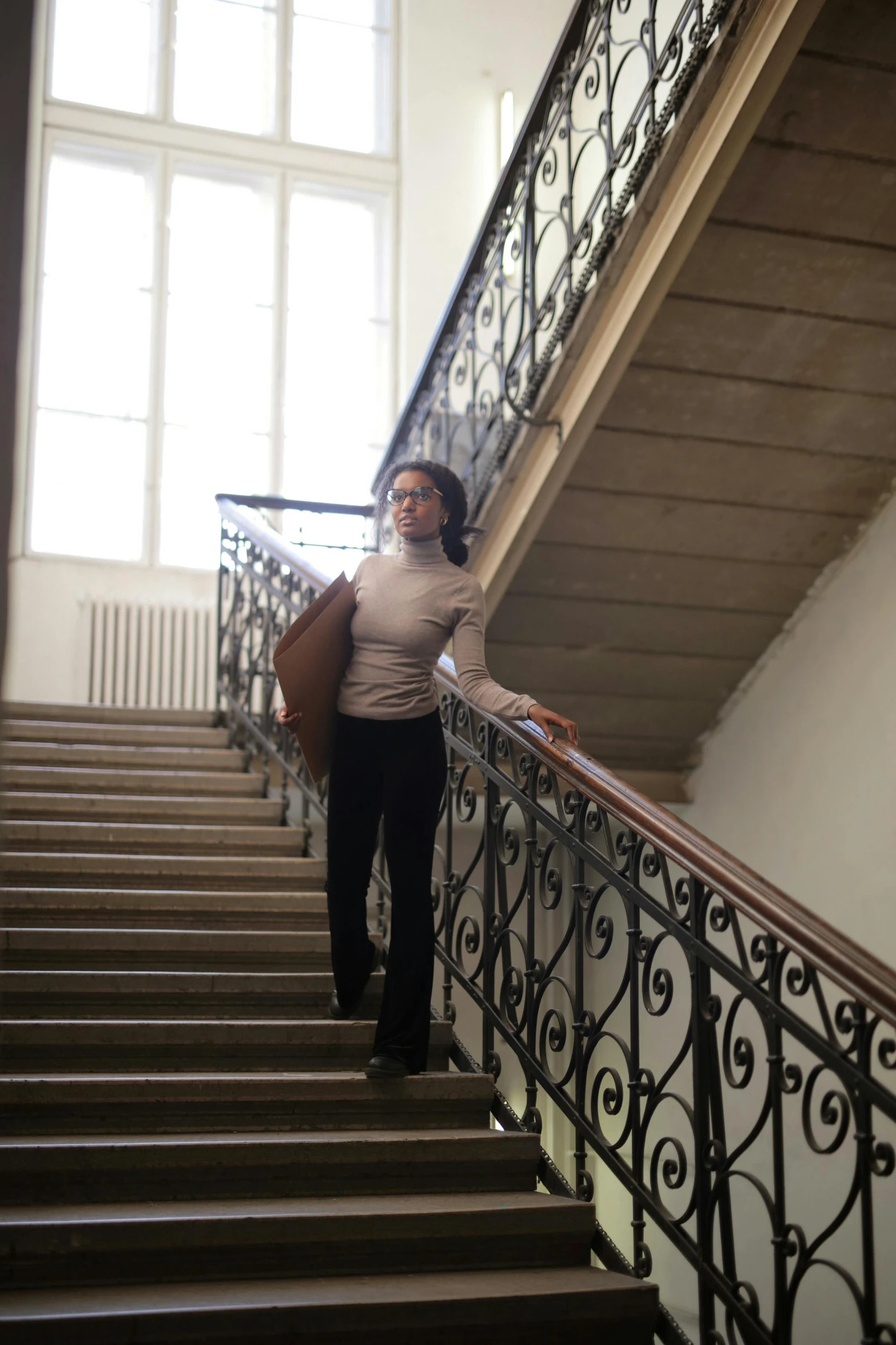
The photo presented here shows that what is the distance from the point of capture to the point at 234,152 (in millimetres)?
9344

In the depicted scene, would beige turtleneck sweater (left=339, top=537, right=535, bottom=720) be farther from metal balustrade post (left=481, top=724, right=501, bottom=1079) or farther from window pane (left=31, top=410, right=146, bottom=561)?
window pane (left=31, top=410, right=146, bottom=561)

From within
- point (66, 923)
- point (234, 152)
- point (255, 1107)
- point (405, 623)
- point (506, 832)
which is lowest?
point (255, 1107)

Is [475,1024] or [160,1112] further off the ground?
[160,1112]

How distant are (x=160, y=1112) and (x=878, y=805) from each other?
3378 millimetres

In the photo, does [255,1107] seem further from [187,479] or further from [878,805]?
[187,479]

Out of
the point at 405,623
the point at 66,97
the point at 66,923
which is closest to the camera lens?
the point at 405,623

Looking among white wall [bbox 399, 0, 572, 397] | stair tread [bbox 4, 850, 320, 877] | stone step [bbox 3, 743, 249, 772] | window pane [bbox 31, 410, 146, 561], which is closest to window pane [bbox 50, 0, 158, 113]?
white wall [bbox 399, 0, 572, 397]

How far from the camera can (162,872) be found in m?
4.11

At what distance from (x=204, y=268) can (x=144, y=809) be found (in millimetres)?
5838

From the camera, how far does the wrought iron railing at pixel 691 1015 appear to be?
218cm

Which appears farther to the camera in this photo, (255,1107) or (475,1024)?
(475,1024)

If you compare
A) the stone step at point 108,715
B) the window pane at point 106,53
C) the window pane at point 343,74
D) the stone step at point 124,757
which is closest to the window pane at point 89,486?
the window pane at point 106,53

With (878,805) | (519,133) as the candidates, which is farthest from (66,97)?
(878,805)

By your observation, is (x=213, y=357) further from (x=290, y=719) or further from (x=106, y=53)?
(x=290, y=719)
